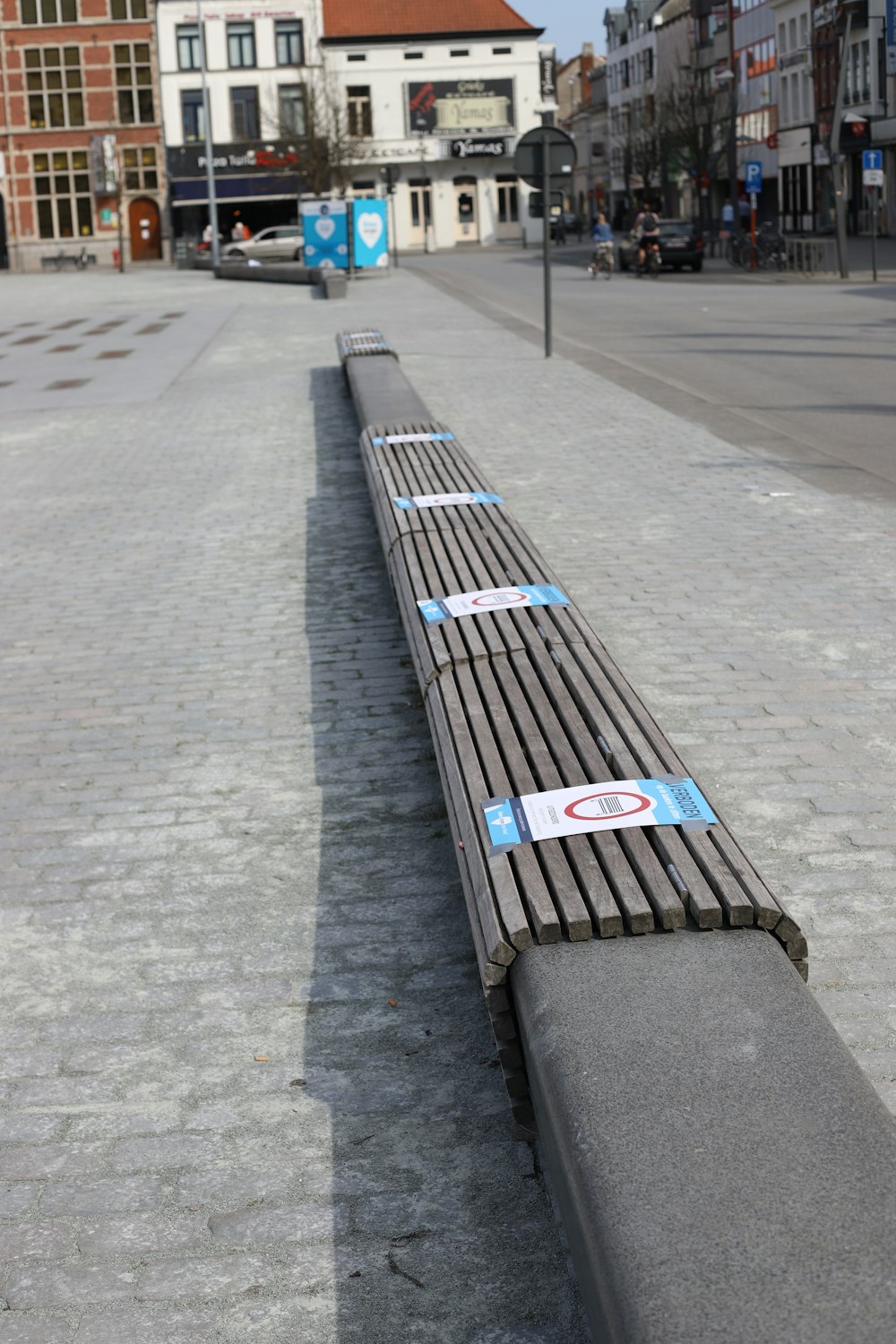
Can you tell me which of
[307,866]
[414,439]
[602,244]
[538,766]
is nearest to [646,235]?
[602,244]

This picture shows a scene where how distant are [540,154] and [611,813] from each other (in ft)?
49.3

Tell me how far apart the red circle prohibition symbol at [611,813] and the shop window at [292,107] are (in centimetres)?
6893

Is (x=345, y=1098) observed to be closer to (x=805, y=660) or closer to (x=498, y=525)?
(x=805, y=660)

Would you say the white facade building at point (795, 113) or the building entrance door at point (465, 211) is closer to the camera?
the white facade building at point (795, 113)

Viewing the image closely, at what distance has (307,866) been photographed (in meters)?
4.84

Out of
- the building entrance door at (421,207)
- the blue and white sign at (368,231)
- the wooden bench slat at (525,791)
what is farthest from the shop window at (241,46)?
the wooden bench slat at (525,791)

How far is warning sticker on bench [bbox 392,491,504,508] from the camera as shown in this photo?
8305 millimetres

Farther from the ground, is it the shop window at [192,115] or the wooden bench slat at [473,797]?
the shop window at [192,115]

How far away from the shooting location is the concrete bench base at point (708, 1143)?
7.32ft

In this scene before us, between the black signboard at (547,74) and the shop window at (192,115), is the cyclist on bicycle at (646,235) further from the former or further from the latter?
the black signboard at (547,74)

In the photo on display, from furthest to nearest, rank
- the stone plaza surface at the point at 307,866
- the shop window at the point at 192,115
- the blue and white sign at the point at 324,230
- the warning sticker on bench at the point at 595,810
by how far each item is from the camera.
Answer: the shop window at the point at 192,115 → the blue and white sign at the point at 324,230 → the warning sticker on bench at the point at 595,810 → the stone plaza surface at the point at 307,866

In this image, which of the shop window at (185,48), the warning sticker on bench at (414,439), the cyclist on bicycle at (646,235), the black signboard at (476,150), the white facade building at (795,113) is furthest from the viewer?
the black signboard at (476,150)

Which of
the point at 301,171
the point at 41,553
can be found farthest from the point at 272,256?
the point at 41,553

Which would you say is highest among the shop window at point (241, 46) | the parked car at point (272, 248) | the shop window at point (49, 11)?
the shop window at point (49, 11)
